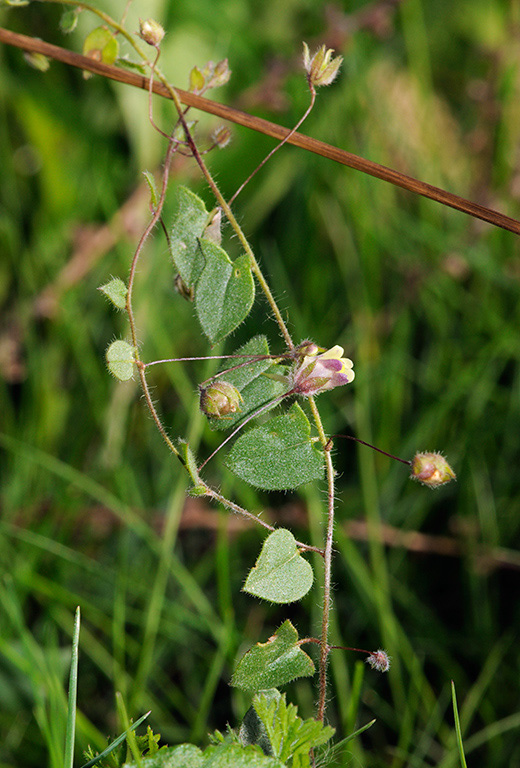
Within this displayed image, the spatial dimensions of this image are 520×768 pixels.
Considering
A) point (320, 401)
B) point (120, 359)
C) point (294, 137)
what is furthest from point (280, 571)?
point (320, 401)

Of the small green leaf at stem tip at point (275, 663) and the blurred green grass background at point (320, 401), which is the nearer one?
the small green leaf at stem tip at point (275, 663)

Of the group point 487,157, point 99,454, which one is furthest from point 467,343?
point 99,454

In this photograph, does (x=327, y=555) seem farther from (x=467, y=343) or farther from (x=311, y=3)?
(x=311, y=3)

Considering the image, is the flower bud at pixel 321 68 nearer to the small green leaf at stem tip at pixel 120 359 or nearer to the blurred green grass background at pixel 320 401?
the small green leaf at stem tip at pixel 120 359

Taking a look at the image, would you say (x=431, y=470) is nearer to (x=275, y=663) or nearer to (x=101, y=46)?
(x=275, y=663)

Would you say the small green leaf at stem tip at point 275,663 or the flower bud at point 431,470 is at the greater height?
the flower bud at point 431,470

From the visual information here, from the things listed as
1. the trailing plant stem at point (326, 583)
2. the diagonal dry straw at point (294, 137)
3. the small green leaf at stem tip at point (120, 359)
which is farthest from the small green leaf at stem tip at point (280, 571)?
the diagonal dry straw at point (294, 137)

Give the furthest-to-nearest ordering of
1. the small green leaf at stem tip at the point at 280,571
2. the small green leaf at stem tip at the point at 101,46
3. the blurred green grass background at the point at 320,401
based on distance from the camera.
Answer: the blurred green grass background at the point at 320,401 → the small green leaf at stem tip at the point at 101,46 → the small green leaf at stem tip at the point at 280,571
